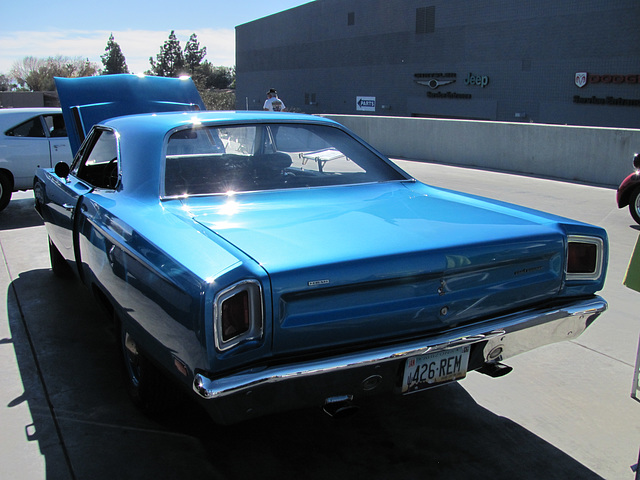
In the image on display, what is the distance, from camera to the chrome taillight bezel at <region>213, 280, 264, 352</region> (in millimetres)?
2189

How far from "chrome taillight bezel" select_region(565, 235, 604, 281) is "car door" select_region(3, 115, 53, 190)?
8.15 m

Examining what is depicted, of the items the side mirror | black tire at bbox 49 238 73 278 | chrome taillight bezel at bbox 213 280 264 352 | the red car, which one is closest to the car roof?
black tire at bbox 49 238 73 278

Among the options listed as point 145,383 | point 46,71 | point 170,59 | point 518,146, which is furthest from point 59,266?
point 170,59

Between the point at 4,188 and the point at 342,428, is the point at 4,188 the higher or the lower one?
the higher one

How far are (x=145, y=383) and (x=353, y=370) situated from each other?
123 centimetres

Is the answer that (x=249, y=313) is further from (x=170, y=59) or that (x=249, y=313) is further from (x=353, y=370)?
(x=170, y=59)

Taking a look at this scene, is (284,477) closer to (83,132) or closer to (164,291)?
(164,291)

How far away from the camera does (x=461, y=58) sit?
108ft

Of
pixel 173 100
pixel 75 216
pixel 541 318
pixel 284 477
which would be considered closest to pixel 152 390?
pixel 284 477

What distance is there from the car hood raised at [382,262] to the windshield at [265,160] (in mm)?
257

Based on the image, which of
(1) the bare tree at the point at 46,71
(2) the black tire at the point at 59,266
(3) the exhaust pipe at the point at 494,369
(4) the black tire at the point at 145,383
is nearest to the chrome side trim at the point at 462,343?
(3) the exhaust pipe at the point at 494,369

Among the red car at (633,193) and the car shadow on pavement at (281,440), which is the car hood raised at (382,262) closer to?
the car shadow on pavement at (281,440)

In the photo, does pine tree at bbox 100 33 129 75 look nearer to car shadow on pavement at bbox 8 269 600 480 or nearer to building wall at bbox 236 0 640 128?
building wall at bbox 236 0 640 128

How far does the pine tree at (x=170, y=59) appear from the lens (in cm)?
→ 10175
